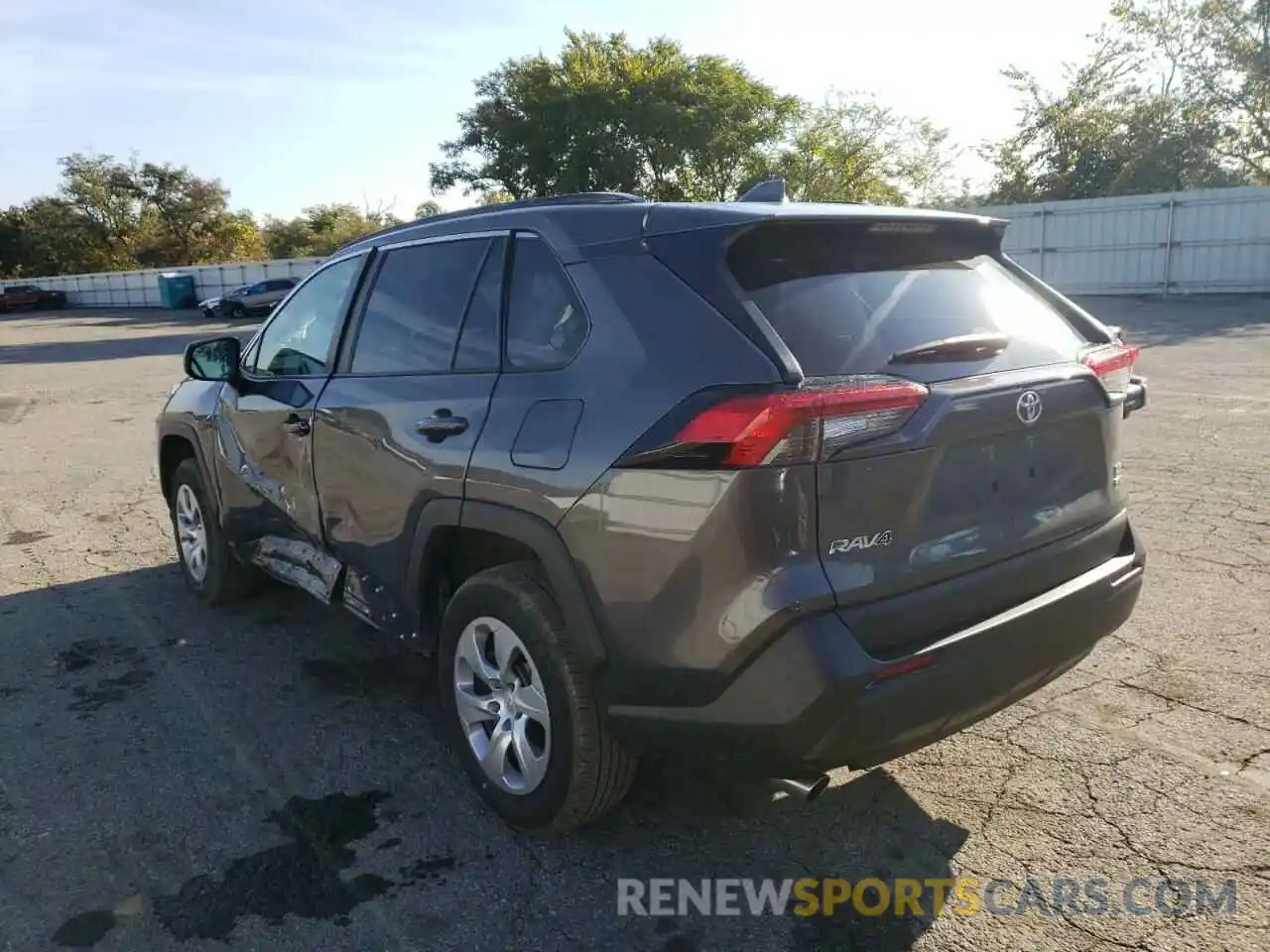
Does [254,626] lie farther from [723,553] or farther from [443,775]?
[723,553]

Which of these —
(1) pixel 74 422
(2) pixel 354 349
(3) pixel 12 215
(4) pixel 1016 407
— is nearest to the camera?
(4) pixel 1016 407

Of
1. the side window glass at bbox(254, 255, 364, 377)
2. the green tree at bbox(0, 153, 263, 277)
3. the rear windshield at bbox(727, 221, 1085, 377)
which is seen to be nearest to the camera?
the rear windshield at bbox(727, 221, 1085, 377)

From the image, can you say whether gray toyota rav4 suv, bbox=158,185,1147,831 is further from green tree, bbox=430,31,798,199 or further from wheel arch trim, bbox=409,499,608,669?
green tree, bbox=430,31,798,199

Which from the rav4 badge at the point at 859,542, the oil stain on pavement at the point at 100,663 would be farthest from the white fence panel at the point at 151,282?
the rav4 badge at the point at 859,542

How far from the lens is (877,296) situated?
2.65 m

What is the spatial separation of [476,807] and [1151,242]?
78.8 ft

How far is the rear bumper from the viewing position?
2242mm

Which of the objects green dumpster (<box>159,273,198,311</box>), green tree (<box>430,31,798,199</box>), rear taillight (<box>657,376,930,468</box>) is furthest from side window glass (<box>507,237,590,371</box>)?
green dumpster (<box>159,273,198,311</box>)

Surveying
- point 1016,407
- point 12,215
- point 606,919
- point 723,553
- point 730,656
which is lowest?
point 606,919

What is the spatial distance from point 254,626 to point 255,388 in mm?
1251

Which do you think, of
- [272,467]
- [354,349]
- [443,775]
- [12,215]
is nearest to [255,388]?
[272,467]

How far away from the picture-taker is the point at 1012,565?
2.60 metres

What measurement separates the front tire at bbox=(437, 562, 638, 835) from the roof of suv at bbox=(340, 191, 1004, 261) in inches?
39.0

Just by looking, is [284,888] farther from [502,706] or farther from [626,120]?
[626,120]
